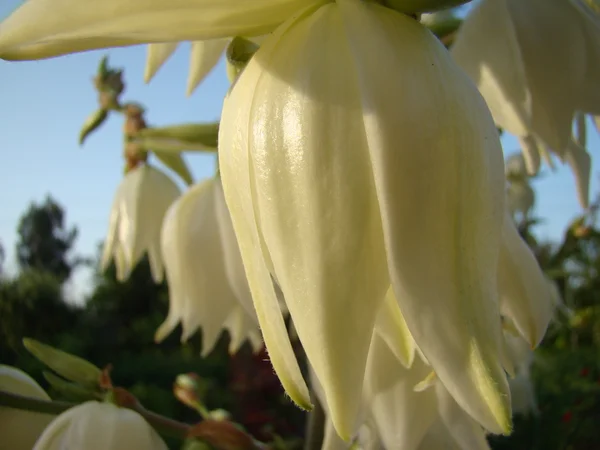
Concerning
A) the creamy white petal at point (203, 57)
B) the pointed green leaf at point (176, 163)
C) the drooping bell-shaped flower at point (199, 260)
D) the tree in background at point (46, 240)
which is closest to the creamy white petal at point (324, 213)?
the creamy white petal at point (203, 57)

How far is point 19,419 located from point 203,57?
0.95 ft

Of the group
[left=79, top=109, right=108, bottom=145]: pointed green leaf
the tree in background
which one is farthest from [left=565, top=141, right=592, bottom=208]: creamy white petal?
the tree in background

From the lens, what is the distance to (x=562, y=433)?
1758 mm

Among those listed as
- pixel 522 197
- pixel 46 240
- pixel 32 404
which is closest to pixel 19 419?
pixel 32 404

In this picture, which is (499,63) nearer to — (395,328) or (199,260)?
(395,328)

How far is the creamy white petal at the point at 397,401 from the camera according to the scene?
34 centimetres

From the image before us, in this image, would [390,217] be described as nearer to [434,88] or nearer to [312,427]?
[434,88]

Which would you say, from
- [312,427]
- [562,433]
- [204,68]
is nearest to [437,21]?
[204,68]

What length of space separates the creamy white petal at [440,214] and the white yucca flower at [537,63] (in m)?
0.15

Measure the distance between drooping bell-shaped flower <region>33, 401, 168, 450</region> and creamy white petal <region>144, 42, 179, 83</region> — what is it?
0.74ft

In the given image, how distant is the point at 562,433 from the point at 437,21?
5.47 feet

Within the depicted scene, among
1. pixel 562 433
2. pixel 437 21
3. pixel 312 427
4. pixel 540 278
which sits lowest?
pixel 562 433

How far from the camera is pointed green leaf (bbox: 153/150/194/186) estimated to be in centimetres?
67

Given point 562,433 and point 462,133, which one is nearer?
point 462,133
